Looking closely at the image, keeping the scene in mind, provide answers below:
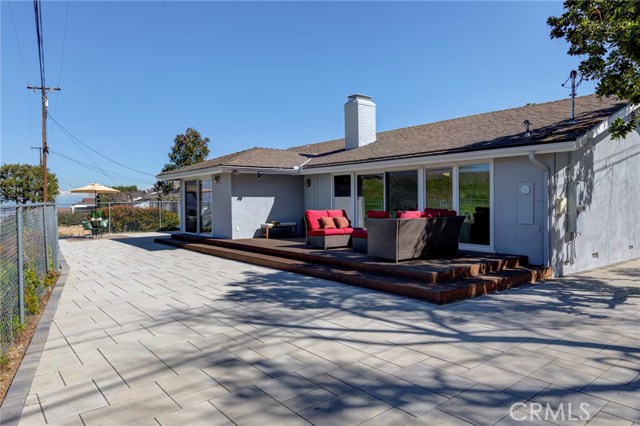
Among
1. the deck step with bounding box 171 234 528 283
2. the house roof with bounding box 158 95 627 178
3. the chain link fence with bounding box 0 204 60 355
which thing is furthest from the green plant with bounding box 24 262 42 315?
the house roof with bounding box 158 95 627 178

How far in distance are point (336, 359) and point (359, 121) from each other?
11.7 metres

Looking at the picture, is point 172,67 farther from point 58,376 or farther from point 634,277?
point 634,277

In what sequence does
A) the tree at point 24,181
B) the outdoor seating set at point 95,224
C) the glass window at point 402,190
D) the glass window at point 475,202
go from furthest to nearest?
the tree at point 24,181 < the outdoor seating set at point 95,224 < the glass window at point 402,190 < the glass window at point 475,202

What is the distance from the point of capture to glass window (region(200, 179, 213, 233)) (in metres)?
14.1

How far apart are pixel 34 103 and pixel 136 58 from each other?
8312mm

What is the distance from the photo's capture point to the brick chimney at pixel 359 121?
1423cm

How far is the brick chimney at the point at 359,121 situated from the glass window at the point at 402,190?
143 inches

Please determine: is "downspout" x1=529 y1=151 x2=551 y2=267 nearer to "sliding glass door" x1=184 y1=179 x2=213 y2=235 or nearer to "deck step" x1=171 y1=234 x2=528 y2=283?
"deck step" x1=171 y1=234 x2=528 y2=283

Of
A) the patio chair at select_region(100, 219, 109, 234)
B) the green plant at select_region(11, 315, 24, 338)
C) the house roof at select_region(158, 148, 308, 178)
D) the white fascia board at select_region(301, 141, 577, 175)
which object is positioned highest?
the house roof at select_region(158, 148, 308, 178)

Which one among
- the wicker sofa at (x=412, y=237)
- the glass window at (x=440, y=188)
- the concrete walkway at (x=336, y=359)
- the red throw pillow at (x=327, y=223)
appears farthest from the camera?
the red throw pillow at (x=327, y=223)

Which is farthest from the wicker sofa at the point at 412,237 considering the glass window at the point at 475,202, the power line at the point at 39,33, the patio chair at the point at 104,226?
the patio chair at the point at 104,226

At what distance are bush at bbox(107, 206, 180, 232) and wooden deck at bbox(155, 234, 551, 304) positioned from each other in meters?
13.4

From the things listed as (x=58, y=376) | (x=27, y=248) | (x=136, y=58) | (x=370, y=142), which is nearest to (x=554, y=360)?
(x=58, y=376)

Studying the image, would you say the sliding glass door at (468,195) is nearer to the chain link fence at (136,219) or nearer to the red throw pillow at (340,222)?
the red throw pillow at (340,222)
